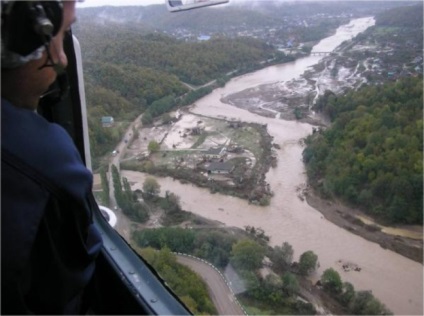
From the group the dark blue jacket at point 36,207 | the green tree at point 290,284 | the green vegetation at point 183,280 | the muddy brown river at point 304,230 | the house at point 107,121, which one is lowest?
the muddy brown river at point 304,230

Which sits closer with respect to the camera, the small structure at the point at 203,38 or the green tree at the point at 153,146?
the green tree at the point at 153,146

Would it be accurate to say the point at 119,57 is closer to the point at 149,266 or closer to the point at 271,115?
the point at 149,266

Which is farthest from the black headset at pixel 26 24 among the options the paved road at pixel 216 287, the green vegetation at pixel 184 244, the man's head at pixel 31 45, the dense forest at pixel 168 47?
the green vegetation at pixel 184 244

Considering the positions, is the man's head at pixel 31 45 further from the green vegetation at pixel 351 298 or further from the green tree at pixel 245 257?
the green vegetation at pixel 351 298

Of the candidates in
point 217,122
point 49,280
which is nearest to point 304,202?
point 217,122

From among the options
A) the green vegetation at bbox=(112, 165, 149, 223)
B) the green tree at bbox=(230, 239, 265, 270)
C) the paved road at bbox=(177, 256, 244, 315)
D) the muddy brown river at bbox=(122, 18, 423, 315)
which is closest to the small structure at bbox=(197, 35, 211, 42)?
the muddy brown river at bbox=(122, 18, 423, 315)

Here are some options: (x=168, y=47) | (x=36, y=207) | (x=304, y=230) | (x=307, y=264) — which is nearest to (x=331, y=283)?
(x=307, y=264)
